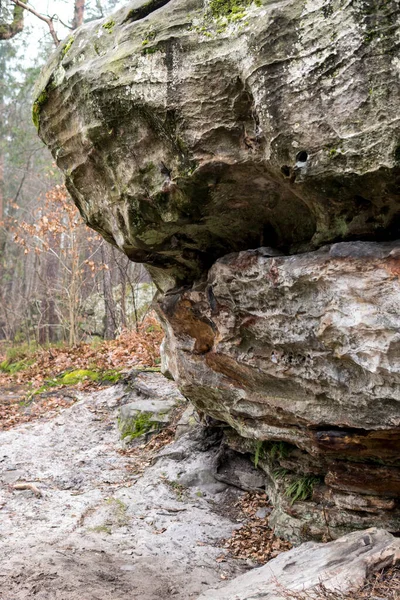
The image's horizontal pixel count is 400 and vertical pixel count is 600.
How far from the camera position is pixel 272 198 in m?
4.06

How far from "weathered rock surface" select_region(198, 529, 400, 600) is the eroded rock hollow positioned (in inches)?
27.4

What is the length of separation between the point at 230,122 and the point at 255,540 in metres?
3.83

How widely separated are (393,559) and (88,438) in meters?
5.20

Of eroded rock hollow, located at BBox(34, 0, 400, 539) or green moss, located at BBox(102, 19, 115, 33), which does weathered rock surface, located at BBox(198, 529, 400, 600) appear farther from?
green moss, located at BBox(102, 19, 115, 33)

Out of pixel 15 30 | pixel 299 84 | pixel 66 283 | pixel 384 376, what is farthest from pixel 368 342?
pixel 15 30

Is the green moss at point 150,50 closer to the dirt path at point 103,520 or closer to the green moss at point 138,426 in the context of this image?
the dirt path at point 103,520

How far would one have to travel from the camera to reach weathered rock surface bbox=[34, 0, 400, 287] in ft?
9.84

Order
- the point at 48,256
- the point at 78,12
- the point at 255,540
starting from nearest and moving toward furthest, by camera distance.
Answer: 1. the point at 255,540
2. the point at 78,12
3. the point at 48,256

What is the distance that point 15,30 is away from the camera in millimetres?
14078

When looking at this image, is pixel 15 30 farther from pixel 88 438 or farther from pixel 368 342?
pixel 368 342

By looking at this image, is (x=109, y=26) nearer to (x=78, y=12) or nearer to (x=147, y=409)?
(x=147, y=409)

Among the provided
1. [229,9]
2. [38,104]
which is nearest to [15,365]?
[38,104]

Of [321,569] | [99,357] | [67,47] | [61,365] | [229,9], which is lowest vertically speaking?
[321,569]

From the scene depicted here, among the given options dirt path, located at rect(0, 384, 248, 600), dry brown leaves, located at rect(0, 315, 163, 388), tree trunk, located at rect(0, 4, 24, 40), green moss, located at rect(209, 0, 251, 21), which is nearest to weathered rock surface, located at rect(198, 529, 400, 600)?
dirt path, located at rect(0, 384, 248, 600)
